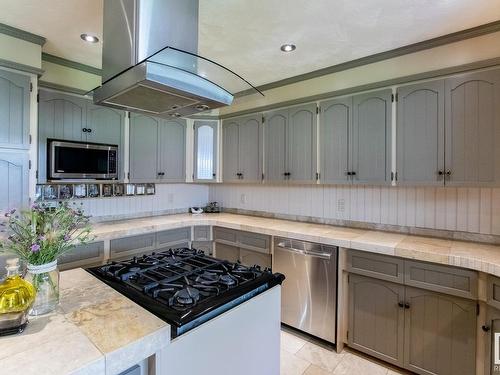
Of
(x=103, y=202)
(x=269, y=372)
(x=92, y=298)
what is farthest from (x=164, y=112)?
(x=103, y=202)

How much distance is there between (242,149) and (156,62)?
2.41m

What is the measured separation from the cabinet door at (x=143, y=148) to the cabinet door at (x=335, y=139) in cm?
194

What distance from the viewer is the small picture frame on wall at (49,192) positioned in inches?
111

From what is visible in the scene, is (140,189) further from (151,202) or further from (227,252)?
(227,252)

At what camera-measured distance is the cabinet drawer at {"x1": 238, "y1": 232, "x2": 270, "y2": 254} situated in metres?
2.94

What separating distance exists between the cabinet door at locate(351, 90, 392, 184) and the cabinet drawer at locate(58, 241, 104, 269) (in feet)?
8.19

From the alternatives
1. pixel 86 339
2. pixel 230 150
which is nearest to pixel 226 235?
pixel 230 150

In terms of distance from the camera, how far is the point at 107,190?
3238 mm

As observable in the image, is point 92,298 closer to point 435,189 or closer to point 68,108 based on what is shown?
point 68,108

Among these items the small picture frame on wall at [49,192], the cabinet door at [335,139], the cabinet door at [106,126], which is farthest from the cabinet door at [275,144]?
the small picture frame on wall at [49,192]

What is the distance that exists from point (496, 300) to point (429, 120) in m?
1.34

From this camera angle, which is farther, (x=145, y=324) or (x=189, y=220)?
(x=189, y=220)

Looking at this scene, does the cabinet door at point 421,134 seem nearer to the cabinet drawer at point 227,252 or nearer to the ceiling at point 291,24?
the ceiling at point 291,24

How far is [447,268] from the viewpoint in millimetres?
1928
